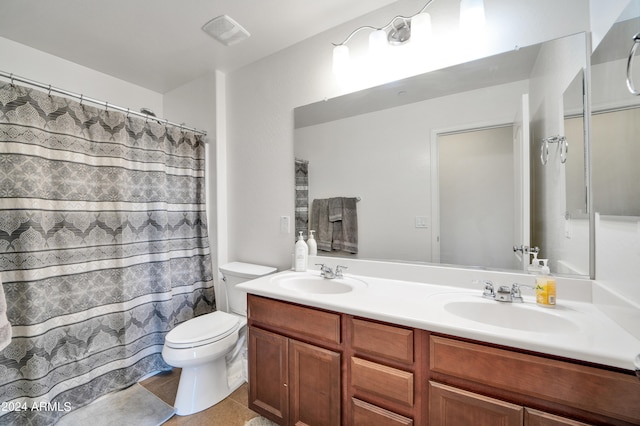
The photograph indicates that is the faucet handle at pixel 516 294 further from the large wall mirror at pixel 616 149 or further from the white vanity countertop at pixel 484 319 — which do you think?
the large wall mirror at pixel 616 149

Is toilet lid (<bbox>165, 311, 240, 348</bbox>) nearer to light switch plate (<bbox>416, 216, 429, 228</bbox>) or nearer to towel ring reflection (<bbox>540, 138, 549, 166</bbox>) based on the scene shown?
light switch plate (<bbox>416, 216, 429, 228</bbox>)

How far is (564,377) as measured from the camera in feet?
2.46

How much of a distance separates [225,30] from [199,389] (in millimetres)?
2288

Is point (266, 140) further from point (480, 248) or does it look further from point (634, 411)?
point (634, 411)

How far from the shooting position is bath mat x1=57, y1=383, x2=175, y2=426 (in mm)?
1504

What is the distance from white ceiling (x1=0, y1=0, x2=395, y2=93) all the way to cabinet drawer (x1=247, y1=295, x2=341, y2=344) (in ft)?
5.52

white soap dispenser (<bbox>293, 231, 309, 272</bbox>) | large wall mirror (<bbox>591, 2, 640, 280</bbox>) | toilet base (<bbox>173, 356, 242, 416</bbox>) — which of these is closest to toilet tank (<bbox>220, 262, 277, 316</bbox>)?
white soap dispenser (<bbox>293, 231, 309, 272</bbox>)

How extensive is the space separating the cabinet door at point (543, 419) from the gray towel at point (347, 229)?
104cm

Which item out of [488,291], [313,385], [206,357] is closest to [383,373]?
[313,385]

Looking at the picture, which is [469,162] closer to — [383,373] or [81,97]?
[383,373]

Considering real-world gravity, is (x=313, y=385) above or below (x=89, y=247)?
below

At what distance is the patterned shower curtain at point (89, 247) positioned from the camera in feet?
4.61

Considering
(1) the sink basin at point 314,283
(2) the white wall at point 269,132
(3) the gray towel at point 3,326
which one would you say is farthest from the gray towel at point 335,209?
(3) the gray towel at point 3,326

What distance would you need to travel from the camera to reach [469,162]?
4.48 ft
